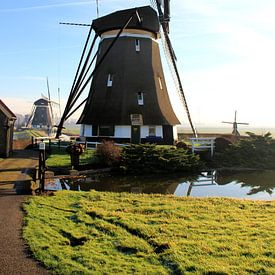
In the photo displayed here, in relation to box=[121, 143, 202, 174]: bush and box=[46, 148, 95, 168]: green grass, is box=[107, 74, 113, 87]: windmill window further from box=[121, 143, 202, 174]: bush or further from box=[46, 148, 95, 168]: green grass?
box=[121, 143, 202, 174]: bush

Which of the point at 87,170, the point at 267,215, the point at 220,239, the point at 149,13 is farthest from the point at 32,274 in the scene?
the point at 149,13

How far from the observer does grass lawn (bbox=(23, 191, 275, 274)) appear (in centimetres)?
598

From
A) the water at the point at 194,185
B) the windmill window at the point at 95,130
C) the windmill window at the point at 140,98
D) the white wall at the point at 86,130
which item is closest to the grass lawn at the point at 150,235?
the water at the point at 194,185

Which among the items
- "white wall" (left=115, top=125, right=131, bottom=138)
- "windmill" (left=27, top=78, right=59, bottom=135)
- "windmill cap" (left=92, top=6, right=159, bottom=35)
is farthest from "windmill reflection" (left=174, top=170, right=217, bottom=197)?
"windmill" (left=27, top=78, right=59, bottom=135)

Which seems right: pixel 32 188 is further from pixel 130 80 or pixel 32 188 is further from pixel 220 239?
pixel 130 80

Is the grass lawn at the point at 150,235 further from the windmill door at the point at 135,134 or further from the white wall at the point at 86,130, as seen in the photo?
the white wall at the point at 86,130

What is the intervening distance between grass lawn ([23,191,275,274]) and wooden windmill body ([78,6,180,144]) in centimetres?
1560

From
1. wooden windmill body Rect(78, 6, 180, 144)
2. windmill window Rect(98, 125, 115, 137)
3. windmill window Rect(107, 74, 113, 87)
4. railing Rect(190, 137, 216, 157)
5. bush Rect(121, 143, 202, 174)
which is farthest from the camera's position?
windmill window Rect(107, 74, 113, 87)

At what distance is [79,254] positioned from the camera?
6379mm

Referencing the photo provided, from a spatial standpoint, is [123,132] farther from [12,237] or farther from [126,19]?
[12,237]

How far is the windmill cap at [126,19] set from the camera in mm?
27189

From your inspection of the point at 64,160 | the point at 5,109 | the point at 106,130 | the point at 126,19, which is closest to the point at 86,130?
the point at 106,130

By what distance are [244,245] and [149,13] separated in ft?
78.0

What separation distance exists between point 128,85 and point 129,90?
1.36 ft
